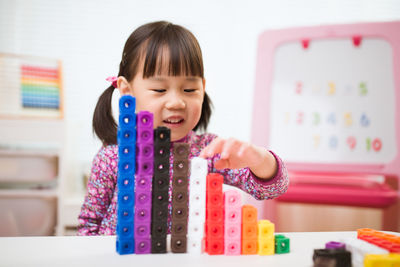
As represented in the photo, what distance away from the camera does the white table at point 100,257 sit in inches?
20.4

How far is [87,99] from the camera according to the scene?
2299 millimetres

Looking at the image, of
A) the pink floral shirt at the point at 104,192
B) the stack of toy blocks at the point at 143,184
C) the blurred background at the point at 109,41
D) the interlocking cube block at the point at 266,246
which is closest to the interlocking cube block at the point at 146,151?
the stack of toy blocks at the point at 143,184

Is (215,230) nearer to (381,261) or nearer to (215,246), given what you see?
(215,246)

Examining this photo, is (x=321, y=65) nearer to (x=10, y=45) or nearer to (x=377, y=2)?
(x=377, y=2)

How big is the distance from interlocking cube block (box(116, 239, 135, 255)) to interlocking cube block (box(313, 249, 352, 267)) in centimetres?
26

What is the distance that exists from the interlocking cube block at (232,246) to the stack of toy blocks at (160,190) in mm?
92

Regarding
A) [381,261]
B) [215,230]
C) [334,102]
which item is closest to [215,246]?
[215,230]

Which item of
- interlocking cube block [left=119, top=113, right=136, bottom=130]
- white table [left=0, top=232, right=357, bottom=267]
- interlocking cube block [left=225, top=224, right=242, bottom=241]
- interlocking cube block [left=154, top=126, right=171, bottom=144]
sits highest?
interlocking cube block [left=119, top=113, right=136, bottom=130]

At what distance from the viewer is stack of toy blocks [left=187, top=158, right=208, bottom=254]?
0.57 metres

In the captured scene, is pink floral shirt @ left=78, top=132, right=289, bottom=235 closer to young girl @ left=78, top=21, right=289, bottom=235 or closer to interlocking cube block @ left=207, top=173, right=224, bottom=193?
young girl @ left=78, top=21, right=289, bottom=235

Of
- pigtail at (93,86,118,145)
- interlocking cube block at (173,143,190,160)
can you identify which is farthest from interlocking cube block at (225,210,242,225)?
pigtail at (93,86,118,145)

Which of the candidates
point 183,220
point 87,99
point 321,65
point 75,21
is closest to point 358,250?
point 183,220

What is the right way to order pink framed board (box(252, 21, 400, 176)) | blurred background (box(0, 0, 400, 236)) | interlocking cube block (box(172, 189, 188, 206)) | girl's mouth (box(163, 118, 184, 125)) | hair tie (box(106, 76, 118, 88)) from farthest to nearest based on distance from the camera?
blurred background (box(0, 0, 400, 236)) < pink framed board (box(252, 21, 400, 176)) < hair tie (box(106, 76, 118, 88)) < girl's mouth (box(163, 118, 184, 125)) < interlocking cube block (box(172, 189, 188, 206))

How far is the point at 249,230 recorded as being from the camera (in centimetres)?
58
